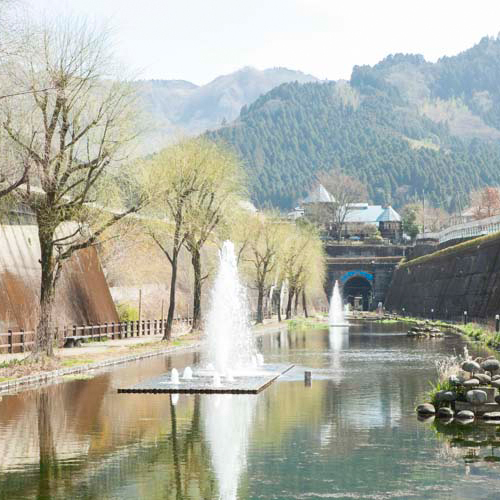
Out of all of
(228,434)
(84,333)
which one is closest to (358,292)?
(84,333)

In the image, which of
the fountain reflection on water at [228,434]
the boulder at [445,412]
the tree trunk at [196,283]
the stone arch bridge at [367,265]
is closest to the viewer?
the fountain reflection on water at [228,434]

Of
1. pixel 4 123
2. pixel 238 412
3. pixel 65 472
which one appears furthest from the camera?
pixel 4 123

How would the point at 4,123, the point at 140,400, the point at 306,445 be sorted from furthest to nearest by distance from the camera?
the point at 4,123
the point at 140,400
the point at 306,445

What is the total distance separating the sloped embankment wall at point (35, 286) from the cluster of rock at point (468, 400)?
20.7 metres

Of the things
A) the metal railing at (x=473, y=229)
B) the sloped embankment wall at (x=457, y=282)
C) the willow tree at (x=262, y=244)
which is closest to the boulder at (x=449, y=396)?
the sloped embankment wall at (x=457, y=282)

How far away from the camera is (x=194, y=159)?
49500 mm

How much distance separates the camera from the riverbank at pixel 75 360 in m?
25.3

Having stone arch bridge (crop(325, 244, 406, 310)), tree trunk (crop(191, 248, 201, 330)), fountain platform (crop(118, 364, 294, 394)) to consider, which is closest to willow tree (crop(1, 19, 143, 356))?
fountain platform (crop(118, 364, 294, 394))

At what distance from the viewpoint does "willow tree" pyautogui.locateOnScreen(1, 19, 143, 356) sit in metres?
28.5

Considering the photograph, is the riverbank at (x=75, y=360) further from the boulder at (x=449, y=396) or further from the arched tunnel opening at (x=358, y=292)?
the arched tunnel opening at (x=358, y=292)

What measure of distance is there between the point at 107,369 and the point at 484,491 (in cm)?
2049

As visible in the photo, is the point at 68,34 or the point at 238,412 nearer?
the point at 238,412

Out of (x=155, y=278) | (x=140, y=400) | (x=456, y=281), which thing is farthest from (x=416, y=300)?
(x=140, y=400)

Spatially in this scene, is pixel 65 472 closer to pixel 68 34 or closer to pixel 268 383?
pixel 268 383
